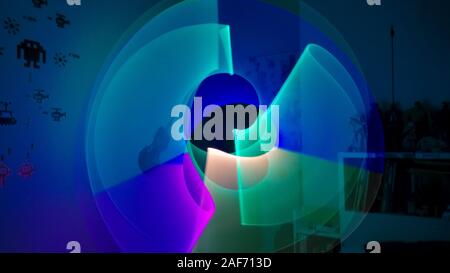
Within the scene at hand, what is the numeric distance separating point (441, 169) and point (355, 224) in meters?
0.27

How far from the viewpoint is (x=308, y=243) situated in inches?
45.4

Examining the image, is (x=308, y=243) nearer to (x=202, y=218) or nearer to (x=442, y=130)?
(x=202, y=218)

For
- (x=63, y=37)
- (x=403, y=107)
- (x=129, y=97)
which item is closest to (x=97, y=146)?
(x=129, y=97)

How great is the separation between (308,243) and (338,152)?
26cm

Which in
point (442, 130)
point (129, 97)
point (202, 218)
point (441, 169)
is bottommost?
point (202, 218)

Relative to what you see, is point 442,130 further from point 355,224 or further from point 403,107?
point 355,224

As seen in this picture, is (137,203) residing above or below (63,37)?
below

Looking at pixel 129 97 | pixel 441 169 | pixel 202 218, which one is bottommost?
pixel 202 218

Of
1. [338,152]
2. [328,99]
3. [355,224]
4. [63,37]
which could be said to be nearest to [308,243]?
[355,224]

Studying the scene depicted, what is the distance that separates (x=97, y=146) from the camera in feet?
3.81

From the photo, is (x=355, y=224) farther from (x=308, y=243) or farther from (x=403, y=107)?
(x=403, y=107)

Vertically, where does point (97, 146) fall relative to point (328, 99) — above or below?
below
